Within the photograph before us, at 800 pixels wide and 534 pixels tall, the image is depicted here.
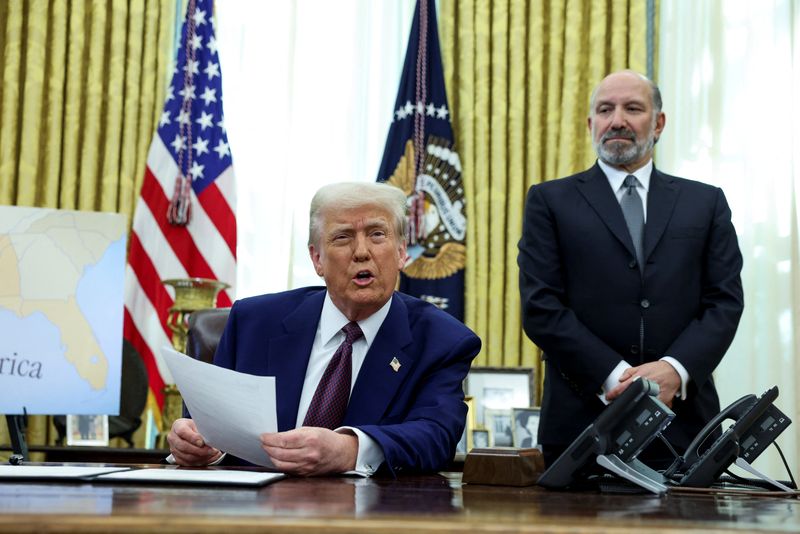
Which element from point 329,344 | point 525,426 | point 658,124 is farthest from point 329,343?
point 525,426

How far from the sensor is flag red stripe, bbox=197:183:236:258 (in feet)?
17.2

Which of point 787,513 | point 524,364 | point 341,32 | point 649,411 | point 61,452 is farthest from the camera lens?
point 341,32

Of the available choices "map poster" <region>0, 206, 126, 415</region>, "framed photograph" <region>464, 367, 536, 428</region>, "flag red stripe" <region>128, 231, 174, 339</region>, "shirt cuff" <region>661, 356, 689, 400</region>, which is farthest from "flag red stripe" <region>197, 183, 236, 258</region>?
"shirt cuff" <region>661, 356, 689, 400</region>

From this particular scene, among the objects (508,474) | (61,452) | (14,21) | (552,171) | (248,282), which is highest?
(14,21)

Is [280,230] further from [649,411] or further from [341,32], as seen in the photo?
[649,411]

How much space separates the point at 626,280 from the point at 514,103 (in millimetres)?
2646

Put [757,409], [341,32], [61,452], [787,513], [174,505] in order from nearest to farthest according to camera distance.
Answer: [174,505]
[787,513]
[757,409]
[61,452]
[341,32]

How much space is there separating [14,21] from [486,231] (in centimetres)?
299

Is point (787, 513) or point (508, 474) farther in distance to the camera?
point (508, 474)

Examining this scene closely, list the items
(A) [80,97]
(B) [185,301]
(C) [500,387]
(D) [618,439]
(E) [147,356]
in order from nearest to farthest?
(D) [618,439] → (B) [185,301] → (C) [500,387] → (E) [147,356] → (A) [80,97]

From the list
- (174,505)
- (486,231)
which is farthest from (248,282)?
(174,505)

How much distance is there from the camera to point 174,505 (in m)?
1.04

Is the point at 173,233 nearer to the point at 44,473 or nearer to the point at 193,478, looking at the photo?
the point at 44,473

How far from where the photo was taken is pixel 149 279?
206 inches
